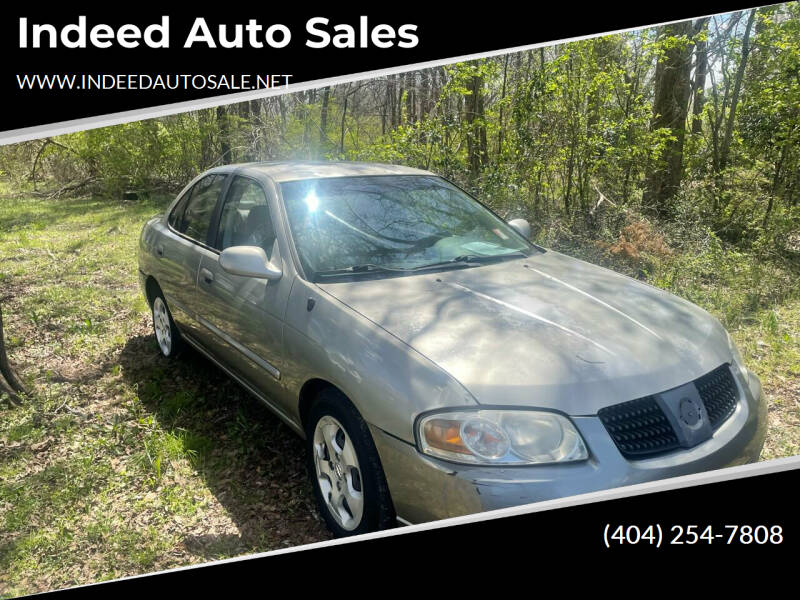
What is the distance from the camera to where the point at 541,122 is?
9.13 m

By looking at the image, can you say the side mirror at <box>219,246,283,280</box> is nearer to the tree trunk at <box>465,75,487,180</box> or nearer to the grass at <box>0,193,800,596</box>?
the grass at <box>0,193,800,596</box>

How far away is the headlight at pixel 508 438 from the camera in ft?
7.44

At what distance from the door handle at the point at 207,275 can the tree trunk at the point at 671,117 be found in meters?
6.94

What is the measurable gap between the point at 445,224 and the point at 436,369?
66.6 inches

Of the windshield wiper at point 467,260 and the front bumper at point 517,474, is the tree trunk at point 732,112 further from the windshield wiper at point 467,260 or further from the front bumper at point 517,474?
the front bumper at point 517,474

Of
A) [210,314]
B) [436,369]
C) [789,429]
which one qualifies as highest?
[436,369]

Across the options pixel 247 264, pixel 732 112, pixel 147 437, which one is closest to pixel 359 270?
pixel 247 264

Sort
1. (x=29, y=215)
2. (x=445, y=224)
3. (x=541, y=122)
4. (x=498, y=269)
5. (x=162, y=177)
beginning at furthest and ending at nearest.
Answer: (x=162, y=177), (x=29, y=215), (x=541, y=122), (x=445, y=224), (x=498, y=269)

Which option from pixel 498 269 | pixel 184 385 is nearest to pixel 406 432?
pixel 498 269

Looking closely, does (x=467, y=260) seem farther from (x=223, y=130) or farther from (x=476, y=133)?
(x=223, y=130)

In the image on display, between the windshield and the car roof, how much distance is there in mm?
85

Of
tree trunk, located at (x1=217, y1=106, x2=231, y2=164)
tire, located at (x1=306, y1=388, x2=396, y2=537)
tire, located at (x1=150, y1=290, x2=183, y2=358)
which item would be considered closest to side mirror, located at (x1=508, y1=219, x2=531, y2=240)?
tire, located at (x1=306, y1=388, x2=396, y2=537)

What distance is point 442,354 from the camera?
251cm

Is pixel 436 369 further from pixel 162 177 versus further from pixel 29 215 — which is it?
pixel 162 177
